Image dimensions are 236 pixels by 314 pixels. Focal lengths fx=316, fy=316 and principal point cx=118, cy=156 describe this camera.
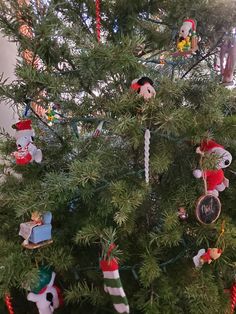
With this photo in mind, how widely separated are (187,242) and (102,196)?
0.70 feet

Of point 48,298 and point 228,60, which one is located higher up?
point 228,60

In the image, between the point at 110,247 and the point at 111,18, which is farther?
the point at 111,18

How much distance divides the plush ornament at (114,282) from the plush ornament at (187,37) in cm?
36

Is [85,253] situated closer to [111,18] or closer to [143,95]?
[143,95]

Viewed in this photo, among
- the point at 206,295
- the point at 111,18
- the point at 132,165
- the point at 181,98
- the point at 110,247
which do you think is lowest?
the point at 206,295

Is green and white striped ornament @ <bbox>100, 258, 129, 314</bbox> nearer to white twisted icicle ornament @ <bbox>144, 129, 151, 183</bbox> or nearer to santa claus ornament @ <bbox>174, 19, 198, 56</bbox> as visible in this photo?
white twisted icicle ornament @ <bbox>144, 129, 151, 183</bbox>

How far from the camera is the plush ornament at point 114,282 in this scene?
0.49 m

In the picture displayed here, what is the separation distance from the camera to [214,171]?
1.92 feet

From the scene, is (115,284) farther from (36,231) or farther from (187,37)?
(187,37)

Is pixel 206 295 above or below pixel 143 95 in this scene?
below

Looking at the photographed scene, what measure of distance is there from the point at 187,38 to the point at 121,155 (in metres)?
0.24

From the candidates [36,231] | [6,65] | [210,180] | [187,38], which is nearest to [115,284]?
[36,231]

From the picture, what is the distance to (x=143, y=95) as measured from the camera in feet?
1.67

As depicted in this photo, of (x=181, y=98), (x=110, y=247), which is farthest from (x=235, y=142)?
(x=110, y=247)
